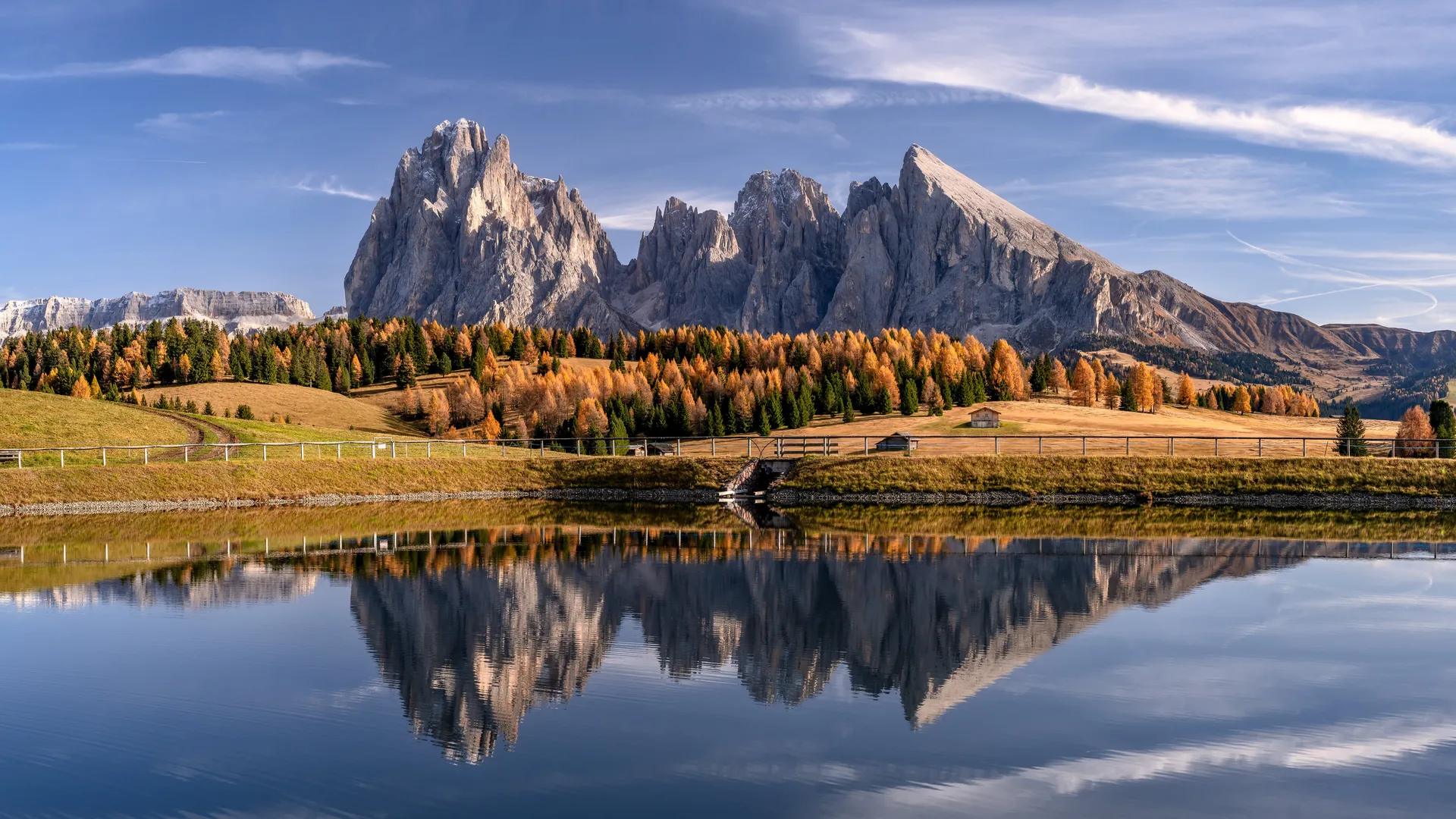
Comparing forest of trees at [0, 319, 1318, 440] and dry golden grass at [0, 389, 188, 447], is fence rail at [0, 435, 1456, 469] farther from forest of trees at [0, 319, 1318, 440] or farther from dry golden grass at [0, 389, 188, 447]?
forest of trees at [0, 319, 1318, 440]

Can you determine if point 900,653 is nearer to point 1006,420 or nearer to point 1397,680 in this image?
point 1397,680

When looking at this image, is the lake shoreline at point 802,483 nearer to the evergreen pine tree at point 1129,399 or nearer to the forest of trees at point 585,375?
the forest of trees at point 585,375

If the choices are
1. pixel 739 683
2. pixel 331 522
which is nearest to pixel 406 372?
pixel 331 522

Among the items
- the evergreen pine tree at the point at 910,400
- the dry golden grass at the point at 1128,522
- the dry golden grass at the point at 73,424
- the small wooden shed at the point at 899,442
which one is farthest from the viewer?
the evergreen pine tree at the point at 910,400

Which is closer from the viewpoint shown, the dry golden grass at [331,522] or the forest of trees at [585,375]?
the dry golden grass at [331,522]

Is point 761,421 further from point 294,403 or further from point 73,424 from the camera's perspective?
point 73,424

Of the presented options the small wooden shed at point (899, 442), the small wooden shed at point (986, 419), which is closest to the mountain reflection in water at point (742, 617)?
the small wooden shed at point (899, 442)

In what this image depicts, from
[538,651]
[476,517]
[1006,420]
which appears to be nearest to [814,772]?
[538,651]

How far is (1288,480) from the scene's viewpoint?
54.3m

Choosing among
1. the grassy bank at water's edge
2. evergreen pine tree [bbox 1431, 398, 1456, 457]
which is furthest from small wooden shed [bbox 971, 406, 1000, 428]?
the grassy bank at water's edge

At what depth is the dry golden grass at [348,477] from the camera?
57062 mm

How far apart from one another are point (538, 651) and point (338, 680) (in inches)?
146

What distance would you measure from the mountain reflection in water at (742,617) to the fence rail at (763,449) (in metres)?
29.8

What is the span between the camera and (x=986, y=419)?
112 meters
